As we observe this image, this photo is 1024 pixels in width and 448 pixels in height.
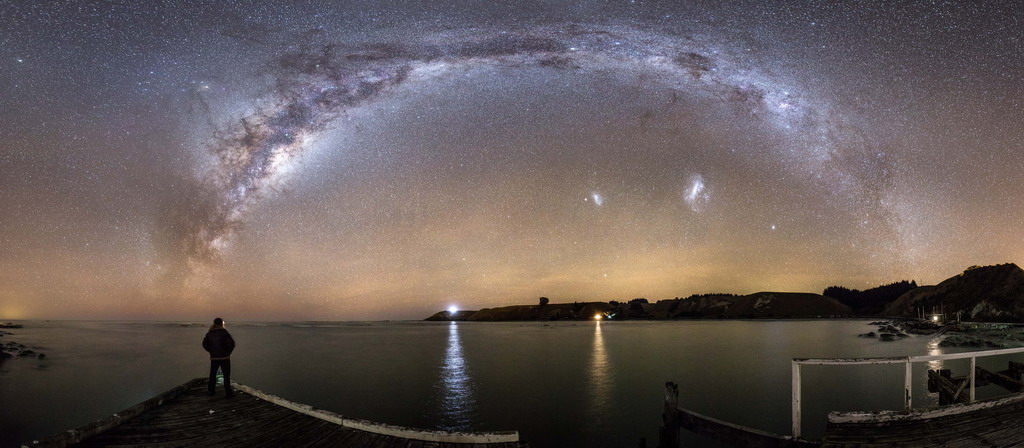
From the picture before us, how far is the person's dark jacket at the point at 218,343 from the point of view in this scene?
13.8 metres

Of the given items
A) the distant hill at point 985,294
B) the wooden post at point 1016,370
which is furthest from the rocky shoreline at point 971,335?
the distant hill at point 985,294

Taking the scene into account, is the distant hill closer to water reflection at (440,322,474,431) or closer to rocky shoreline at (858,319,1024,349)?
rocky shoreline at (858,319,1024,349)

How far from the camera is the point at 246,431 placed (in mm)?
11102

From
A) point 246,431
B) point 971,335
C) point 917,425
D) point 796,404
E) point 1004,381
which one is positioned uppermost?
point 796,404

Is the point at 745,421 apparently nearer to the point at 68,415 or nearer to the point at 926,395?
the point at 926,395

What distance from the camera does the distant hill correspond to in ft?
407

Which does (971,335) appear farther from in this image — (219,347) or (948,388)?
(219,347)

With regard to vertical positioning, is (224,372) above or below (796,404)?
below

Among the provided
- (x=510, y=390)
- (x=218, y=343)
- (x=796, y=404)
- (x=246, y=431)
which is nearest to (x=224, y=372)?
(x=218, y=343)

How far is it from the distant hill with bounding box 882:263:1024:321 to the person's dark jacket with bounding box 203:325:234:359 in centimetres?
16830

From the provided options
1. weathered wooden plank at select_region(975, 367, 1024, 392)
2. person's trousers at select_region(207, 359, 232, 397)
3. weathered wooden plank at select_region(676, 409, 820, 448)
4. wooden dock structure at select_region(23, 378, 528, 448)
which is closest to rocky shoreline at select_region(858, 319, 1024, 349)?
weathered wooden plank at select_region(975, 367, 1024, 392)

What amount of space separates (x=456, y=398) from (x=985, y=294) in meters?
175

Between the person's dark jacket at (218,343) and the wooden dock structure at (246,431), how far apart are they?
4.47 ft

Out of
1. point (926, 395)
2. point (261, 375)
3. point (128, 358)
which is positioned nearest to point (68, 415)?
point (261, 375)
